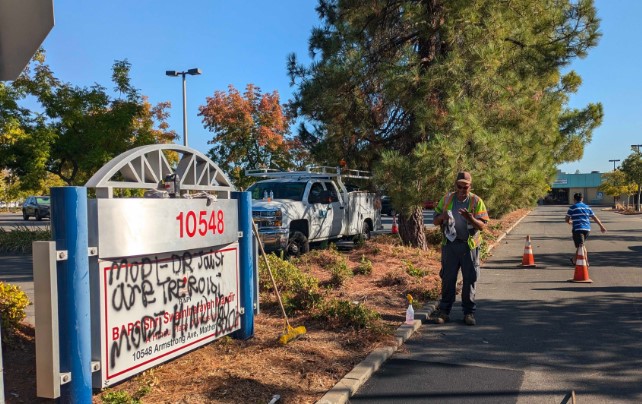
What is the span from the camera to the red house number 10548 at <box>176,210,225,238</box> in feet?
15.8

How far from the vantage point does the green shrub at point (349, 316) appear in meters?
6.57

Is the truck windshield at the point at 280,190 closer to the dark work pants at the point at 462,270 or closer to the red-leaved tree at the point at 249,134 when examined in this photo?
the dark work pants at the point at 462,270

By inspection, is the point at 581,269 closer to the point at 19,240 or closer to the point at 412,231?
the point at 412,231

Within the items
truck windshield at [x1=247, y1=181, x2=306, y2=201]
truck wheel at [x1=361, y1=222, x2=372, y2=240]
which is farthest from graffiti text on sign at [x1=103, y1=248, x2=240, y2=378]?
truck wheel at [x1=361, y1=222, x2=372, y2=240]

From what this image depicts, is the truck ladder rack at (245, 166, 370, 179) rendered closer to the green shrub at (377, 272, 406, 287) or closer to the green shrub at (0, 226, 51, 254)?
the green shrub at (377, 272, 406, 287)

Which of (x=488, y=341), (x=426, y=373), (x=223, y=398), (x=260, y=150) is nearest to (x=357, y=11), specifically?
(x=488, y=341)

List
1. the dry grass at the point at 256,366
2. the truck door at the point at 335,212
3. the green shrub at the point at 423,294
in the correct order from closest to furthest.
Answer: the dry grass at the point at 256,366 < the green shrub at the point at 423,294 < the truck door at the point at 335,212

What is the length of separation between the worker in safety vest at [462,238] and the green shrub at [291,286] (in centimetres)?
165

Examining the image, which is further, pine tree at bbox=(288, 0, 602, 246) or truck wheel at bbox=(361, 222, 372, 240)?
truck wheel at bbox=(361, 222, 372, 240)

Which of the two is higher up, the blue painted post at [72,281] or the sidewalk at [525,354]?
the blue painted post at [72,281]

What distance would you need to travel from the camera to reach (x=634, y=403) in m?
4.55

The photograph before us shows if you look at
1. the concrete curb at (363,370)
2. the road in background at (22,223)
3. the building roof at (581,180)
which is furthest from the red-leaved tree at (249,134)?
the building roof at (581,180)

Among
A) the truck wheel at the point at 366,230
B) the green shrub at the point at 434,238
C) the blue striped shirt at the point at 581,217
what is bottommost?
the green shrub at the point at 434,238

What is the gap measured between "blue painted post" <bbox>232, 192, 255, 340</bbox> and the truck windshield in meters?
7.61
